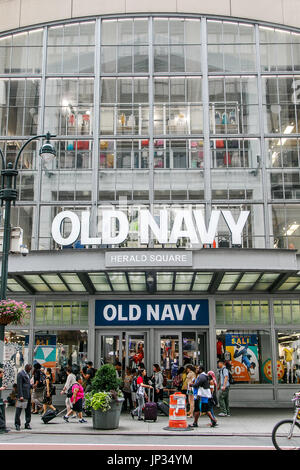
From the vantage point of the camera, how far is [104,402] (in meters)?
14.6

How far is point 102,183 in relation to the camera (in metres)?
23.3

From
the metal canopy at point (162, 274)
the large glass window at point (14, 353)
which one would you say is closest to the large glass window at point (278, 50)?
the metal canopy at point (162, 274)

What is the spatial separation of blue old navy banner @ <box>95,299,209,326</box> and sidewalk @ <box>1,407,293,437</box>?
178 inches

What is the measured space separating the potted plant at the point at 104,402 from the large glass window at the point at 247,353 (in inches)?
306

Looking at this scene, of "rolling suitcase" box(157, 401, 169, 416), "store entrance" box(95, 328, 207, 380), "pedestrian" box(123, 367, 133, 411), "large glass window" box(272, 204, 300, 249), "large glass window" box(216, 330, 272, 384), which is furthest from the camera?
"large glass window" box(272, 204, 300, 249)

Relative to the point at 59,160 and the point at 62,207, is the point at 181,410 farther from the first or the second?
the point at 59,160

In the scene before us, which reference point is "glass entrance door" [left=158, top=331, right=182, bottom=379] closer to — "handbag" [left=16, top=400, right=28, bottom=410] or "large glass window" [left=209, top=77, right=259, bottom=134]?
"handbag" [left=16, top=400, right=28, bottom=410]

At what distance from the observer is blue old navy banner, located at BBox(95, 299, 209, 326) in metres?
22.2

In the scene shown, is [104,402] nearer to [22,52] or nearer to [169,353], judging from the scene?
[169,353]

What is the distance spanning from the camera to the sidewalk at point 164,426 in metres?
14.1

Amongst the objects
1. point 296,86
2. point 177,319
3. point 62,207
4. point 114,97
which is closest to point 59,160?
point 62,207

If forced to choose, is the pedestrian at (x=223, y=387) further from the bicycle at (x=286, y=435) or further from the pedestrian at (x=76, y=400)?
the bicycle at (x=286, y=435)

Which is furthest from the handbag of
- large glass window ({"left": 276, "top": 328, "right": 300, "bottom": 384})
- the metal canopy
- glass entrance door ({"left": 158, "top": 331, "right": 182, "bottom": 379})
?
large glass window ({"left": 276, "top": 328, "right": 300, "bottom": 384})

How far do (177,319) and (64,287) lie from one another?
200 inches
